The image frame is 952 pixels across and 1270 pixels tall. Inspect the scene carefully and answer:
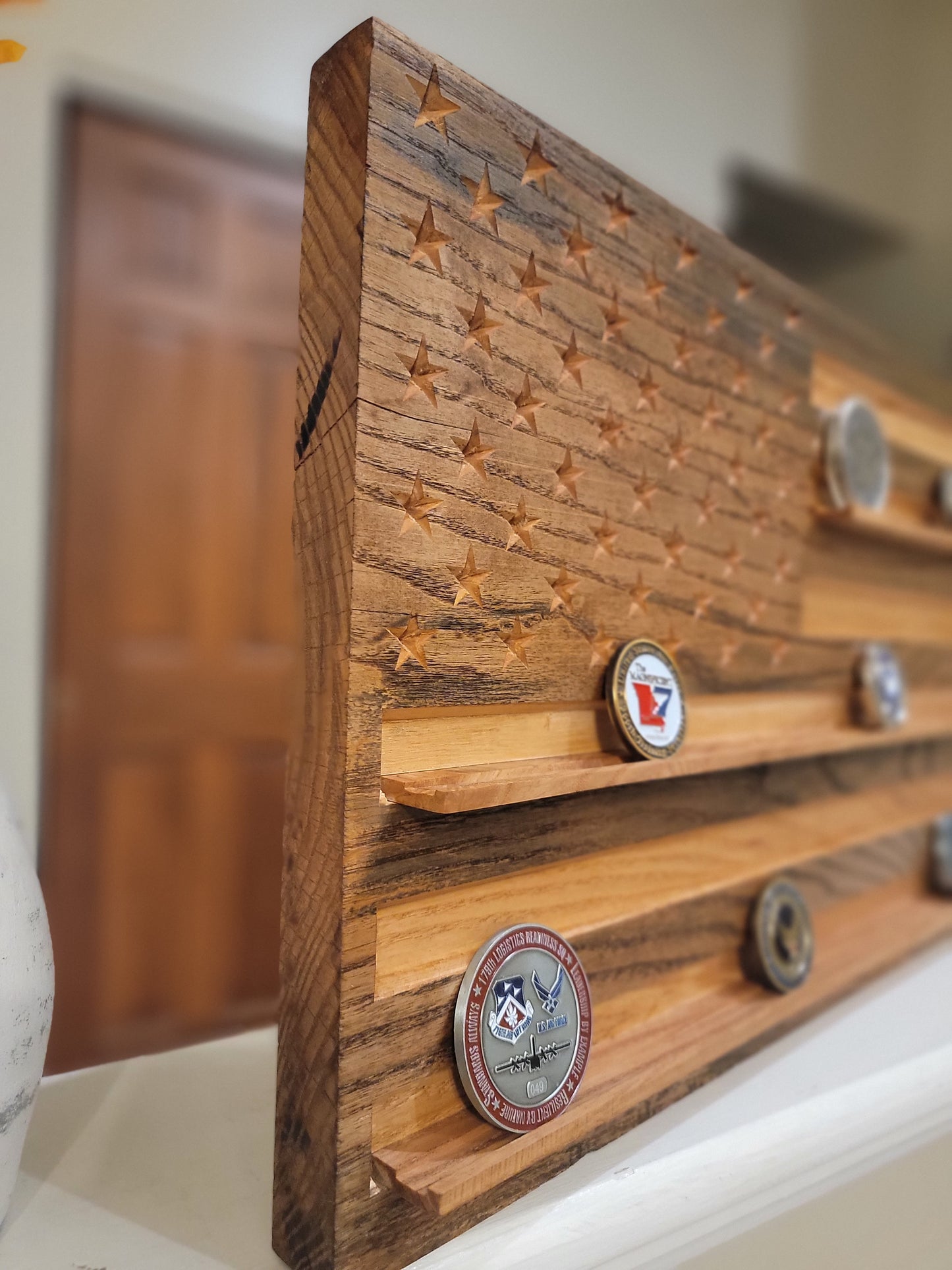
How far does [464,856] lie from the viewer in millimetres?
556

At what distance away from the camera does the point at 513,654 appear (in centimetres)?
58

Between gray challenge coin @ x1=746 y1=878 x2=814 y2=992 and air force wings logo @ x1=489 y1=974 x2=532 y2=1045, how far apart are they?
0.30 meters

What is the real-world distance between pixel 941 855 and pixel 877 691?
0.92ft

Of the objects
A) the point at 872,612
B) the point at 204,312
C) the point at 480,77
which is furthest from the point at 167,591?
the point at 872,612

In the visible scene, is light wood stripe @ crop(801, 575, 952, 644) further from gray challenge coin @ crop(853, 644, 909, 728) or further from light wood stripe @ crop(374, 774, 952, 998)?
light wood stripe @ crop(374, 774, 952, 998)

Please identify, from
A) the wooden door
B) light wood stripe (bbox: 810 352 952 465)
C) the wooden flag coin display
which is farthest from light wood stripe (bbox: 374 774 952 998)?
the wooden door

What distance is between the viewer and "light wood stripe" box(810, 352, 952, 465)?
94 centimetres

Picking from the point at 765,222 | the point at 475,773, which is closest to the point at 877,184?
the point at 765,222

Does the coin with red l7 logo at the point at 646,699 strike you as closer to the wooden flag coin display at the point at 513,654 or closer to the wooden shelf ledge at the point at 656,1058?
the wooden flag coin display at the point at 513,654

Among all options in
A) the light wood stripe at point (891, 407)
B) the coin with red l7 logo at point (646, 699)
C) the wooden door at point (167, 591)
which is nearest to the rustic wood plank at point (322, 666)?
the coin with red l7 logo at point (646, 699)

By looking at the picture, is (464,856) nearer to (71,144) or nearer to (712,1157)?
(712,1157)

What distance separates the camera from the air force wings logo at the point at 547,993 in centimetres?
58

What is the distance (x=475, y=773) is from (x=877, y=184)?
1482mm

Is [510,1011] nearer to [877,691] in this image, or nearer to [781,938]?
[781,938]
